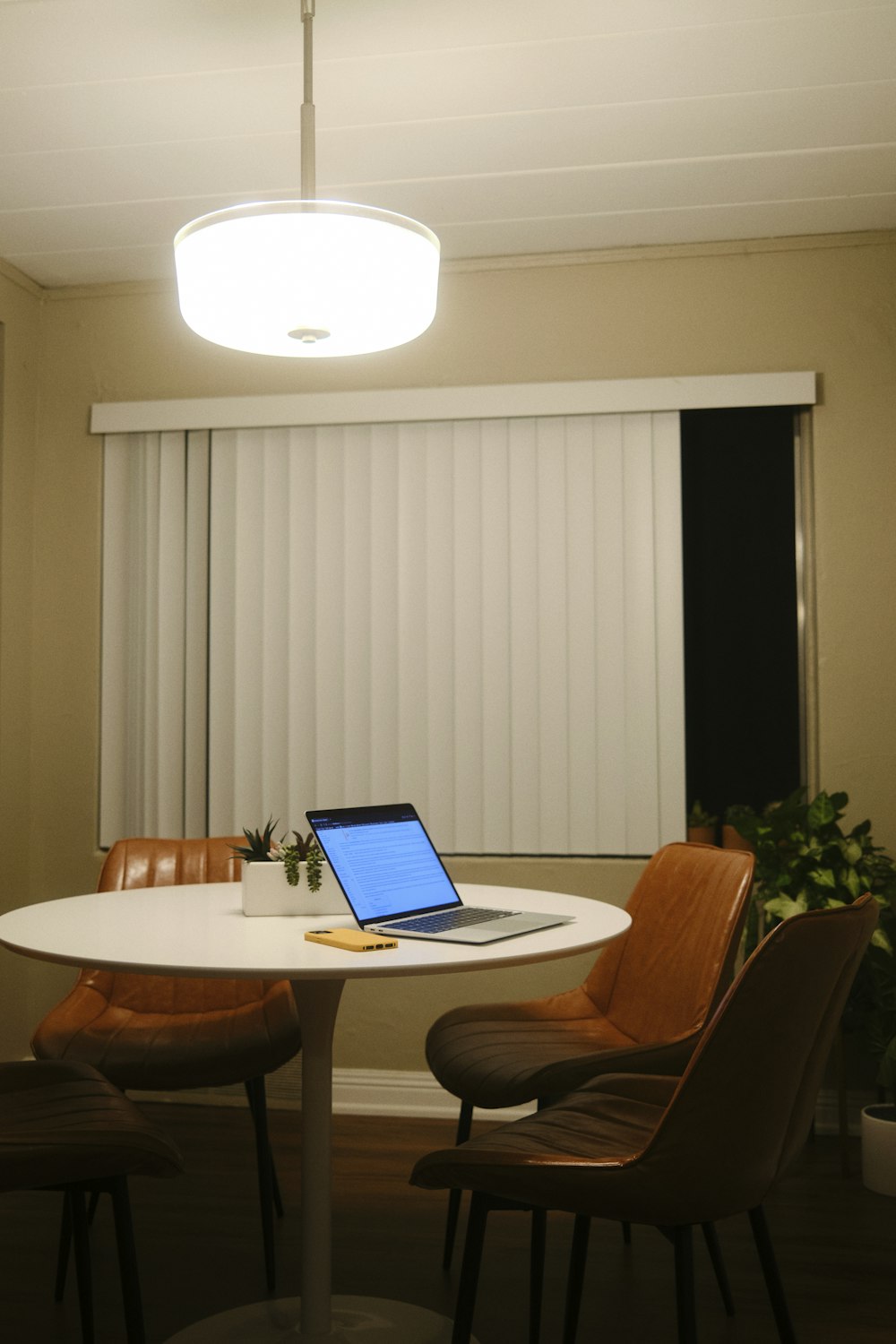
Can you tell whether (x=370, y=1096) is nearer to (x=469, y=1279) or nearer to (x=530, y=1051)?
(x=530, y=1051)

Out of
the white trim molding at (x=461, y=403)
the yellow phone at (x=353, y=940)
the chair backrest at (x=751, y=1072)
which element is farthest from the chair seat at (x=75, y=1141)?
the white trim molding at (x=461, y=403)

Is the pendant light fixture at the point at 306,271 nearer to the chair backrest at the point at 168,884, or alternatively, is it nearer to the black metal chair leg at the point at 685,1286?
the chair backrest at the point at 168,884

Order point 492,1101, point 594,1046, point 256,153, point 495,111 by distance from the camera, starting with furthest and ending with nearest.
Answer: point 256,153, point 495,111, point 594,1046, point 492,1101

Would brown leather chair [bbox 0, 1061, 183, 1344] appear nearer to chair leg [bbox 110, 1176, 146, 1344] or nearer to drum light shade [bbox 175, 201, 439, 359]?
chair leg [bbox 110, 1176, 146, 1344]

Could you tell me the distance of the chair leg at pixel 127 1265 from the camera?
69.8 inches

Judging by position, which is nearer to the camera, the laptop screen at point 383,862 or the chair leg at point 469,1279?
the chair leg at point 469,1279

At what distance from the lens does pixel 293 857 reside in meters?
2.26

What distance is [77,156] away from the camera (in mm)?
3160

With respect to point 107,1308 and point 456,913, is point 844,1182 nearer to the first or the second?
point 456,913

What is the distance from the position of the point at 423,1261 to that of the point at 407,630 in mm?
1955

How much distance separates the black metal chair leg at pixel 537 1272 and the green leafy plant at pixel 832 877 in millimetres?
1360

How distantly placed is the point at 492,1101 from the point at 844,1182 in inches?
54.8

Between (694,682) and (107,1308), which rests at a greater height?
(694,682)

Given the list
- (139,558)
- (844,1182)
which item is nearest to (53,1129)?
(844,1182)
